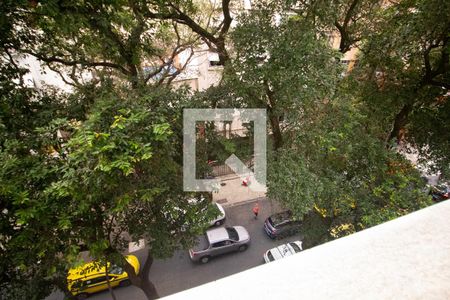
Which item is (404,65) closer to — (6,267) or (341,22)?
(341,22)

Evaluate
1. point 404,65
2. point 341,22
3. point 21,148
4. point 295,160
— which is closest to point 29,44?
point 21,148

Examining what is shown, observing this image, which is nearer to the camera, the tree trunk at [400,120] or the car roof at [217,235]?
the tree trunk at [400,120]

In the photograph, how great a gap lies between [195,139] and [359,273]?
13.2ft

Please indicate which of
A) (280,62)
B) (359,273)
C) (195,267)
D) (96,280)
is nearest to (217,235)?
(195,267)

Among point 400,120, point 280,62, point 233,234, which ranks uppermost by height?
point 280,62

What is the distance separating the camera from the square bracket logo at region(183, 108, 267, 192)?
4.48 m

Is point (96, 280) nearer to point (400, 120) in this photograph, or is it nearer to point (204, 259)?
point (204, 259)

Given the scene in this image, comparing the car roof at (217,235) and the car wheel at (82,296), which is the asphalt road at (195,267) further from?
the car roof at (217,235)

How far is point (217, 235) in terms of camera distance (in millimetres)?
8672

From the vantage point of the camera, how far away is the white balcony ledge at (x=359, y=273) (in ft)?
2.62

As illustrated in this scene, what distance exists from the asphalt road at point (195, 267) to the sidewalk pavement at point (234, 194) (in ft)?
4.00

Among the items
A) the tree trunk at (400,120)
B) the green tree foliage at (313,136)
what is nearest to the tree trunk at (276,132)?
the green tree foliage at (313,136)

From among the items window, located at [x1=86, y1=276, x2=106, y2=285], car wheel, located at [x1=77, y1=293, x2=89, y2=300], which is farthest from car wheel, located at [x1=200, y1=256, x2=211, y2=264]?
car wheel, located at [x1=77, y1=293, x2=89, y2=300]

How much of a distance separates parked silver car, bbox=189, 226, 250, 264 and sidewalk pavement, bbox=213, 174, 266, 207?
2014 mm
